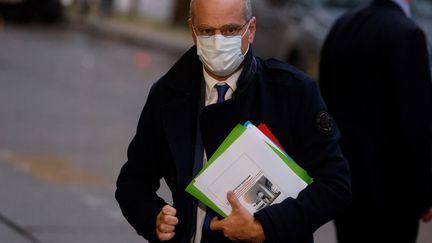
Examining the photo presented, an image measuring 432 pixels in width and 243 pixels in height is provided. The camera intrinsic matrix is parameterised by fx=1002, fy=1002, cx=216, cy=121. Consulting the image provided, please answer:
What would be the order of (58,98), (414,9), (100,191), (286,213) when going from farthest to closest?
(414,9) < (58,98) < (100,191) < (286,213)

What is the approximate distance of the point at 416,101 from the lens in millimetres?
4066

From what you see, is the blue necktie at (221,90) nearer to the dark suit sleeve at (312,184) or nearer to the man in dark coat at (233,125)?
the man in dark coat at (233,125)

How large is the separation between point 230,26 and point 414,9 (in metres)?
12.4

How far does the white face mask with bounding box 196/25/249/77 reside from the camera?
283cm

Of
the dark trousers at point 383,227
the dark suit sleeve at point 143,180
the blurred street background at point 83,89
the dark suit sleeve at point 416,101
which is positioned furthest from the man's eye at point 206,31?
the blurred street background at point 83,89

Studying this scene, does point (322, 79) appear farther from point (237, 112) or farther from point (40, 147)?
point (40, 147)

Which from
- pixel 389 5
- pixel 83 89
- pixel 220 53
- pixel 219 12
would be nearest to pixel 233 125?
pixel 220 53

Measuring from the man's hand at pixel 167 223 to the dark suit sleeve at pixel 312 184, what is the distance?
27 centimetres

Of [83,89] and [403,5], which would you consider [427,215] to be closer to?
[403,5]

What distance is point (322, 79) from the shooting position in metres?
4.58

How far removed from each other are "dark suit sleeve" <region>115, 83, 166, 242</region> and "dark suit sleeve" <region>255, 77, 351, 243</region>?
1.34 ft

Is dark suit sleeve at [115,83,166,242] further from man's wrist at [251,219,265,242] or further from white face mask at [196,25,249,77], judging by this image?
man's wrist at [251,219,265,242]

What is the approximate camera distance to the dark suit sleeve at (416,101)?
13.3 feet

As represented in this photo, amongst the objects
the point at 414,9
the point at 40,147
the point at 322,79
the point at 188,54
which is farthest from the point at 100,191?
the point at 414,9
